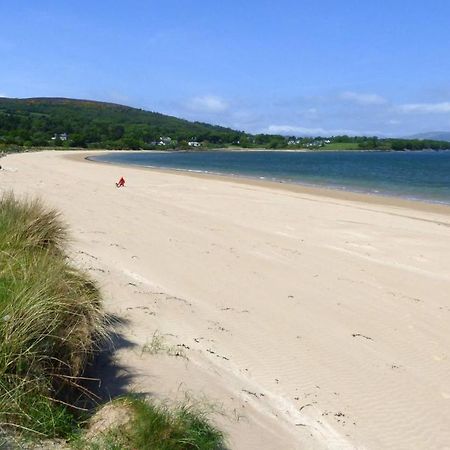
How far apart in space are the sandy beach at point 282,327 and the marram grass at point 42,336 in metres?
0.46

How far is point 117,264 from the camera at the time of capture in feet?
27.0

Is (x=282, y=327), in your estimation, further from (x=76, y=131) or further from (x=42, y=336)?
(x=76, y=131)

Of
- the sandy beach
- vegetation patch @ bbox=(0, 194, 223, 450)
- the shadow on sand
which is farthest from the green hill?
vegetation patch @ bbox=(0, 194, 223, 450)

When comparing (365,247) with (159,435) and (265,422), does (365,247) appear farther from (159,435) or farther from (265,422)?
(159,435)

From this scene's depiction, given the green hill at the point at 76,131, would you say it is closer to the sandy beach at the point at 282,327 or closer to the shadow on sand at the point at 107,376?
the sandy beach at the point at 282,327

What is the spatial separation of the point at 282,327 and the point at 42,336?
10.6 ft

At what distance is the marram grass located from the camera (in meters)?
3.31

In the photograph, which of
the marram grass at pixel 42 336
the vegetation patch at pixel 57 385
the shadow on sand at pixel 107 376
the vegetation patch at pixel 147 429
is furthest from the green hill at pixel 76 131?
the vegetation patch at pixel 147 429

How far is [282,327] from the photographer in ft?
20.6

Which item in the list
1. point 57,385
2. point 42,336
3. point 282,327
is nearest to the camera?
point 42,336

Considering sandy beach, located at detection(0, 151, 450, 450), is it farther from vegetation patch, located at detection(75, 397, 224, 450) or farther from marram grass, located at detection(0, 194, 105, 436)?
marram grass, located at detection(0, 194, 105, 436)

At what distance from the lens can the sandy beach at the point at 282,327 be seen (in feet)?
14.5

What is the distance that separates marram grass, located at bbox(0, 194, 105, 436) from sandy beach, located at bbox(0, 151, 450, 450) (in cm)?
46

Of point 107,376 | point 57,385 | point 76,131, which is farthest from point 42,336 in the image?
point 76,131
